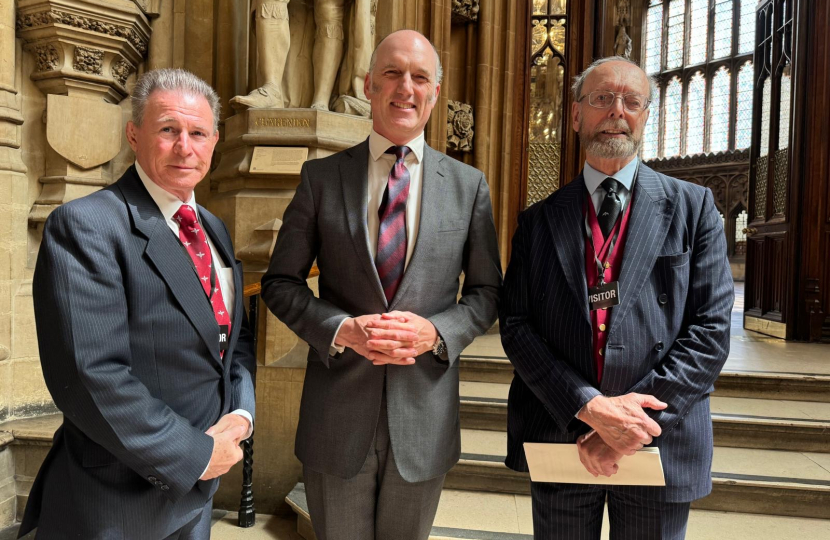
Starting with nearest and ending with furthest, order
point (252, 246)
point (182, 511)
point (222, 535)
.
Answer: point (182, 511)
point (222, 535)
point (252, 246)

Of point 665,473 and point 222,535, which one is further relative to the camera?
point 222,535

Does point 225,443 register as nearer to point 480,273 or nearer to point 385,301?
point 385,301

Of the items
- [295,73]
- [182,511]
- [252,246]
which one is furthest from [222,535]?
[295,73]

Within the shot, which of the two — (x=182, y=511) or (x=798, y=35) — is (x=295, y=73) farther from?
(x=798, y=35)

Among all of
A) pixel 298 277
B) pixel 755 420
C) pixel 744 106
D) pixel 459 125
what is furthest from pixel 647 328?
pixel 744 106

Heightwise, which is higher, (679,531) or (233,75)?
(233,75)

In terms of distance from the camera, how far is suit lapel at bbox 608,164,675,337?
1432 mm

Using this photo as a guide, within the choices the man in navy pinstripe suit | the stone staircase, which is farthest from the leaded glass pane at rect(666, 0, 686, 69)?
the man in navy pinstripe suit

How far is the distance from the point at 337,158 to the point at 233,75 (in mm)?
2493

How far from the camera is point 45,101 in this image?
338cm

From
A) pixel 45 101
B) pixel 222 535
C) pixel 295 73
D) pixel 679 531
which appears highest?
pixel 295 73

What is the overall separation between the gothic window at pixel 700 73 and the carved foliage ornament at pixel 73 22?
1831 cm

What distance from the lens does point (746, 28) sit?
18578 millimetres

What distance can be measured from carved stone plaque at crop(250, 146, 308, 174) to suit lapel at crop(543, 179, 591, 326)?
1862 millimetres
